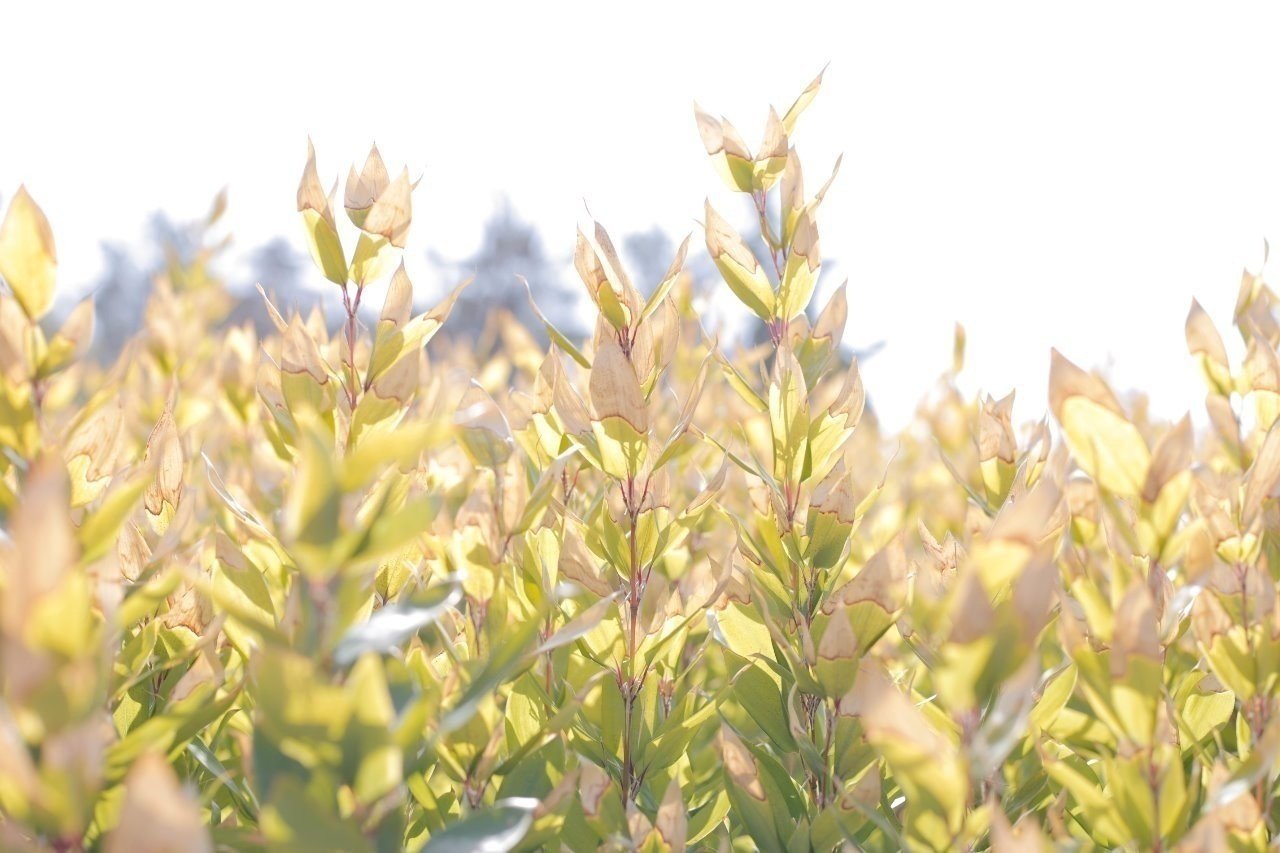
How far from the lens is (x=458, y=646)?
91 centimetres

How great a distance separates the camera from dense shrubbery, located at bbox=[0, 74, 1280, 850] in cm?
48

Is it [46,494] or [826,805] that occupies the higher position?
[46,494]

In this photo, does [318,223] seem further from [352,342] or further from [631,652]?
A: [631,652]

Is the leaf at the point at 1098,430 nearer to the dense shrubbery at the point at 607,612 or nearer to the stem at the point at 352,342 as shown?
the dense shrubbery at the point at 607,612

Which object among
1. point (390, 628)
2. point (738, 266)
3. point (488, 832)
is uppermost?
point (738, 266)

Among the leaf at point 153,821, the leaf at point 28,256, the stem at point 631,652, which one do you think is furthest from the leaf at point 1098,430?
the leaf at point 28,256

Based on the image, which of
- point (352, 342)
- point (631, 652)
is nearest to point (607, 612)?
point (631, 652)

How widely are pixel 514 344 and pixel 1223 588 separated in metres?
1.30

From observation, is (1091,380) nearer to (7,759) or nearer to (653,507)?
(653,507)

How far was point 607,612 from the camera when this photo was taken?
2.91ft

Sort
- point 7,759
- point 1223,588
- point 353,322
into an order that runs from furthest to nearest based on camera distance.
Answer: point 353,322 → point 1223,588 → point 7,759

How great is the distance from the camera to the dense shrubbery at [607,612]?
0.48 m

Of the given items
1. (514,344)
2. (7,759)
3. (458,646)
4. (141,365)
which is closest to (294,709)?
(7,759)

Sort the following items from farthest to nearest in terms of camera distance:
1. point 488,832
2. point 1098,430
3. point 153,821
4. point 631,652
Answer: point 631,652 → point 1098,430 → point 488,832 → point 153,821
